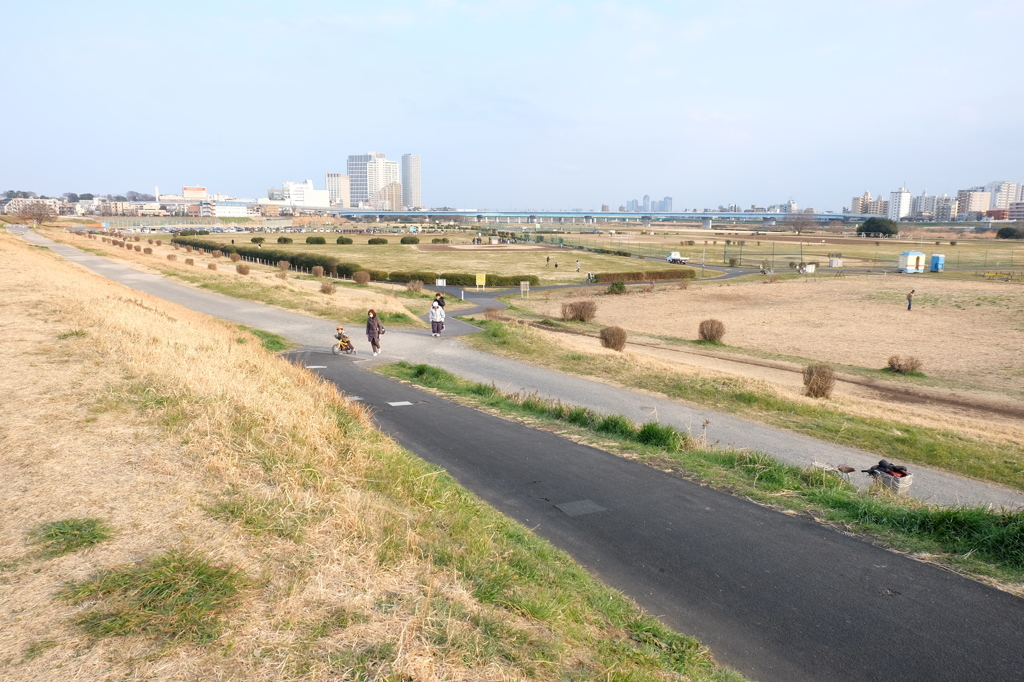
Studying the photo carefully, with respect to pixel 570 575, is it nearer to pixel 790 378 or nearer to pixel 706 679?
pixel 706 679

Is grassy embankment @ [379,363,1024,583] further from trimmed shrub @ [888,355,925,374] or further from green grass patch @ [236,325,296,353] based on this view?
trimmed shrub @ [888,355,925,374]

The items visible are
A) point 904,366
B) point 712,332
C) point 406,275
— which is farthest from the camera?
point 406,275

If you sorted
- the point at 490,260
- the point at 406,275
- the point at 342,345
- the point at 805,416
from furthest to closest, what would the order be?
the point at 490,260 → the point at 406,275 → the point at 342,345 → the point at 805,416

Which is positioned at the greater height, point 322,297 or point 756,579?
point 756,579

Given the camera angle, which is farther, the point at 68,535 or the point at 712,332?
the point at 712,332

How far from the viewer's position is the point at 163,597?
15.3 feet

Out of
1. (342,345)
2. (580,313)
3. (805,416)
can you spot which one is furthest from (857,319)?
(342,345)

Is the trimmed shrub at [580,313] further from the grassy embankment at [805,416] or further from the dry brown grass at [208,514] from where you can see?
the dry brown grass at [208,514]

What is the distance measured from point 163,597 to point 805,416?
1615cm

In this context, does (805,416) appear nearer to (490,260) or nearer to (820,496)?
(820,496)

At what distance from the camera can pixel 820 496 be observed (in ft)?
29.7

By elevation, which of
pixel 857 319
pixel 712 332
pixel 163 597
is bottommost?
pixel 857 319

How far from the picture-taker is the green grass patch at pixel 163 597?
4.38m

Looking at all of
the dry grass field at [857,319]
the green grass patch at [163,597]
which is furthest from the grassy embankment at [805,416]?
the green grass patch at [163,597]
